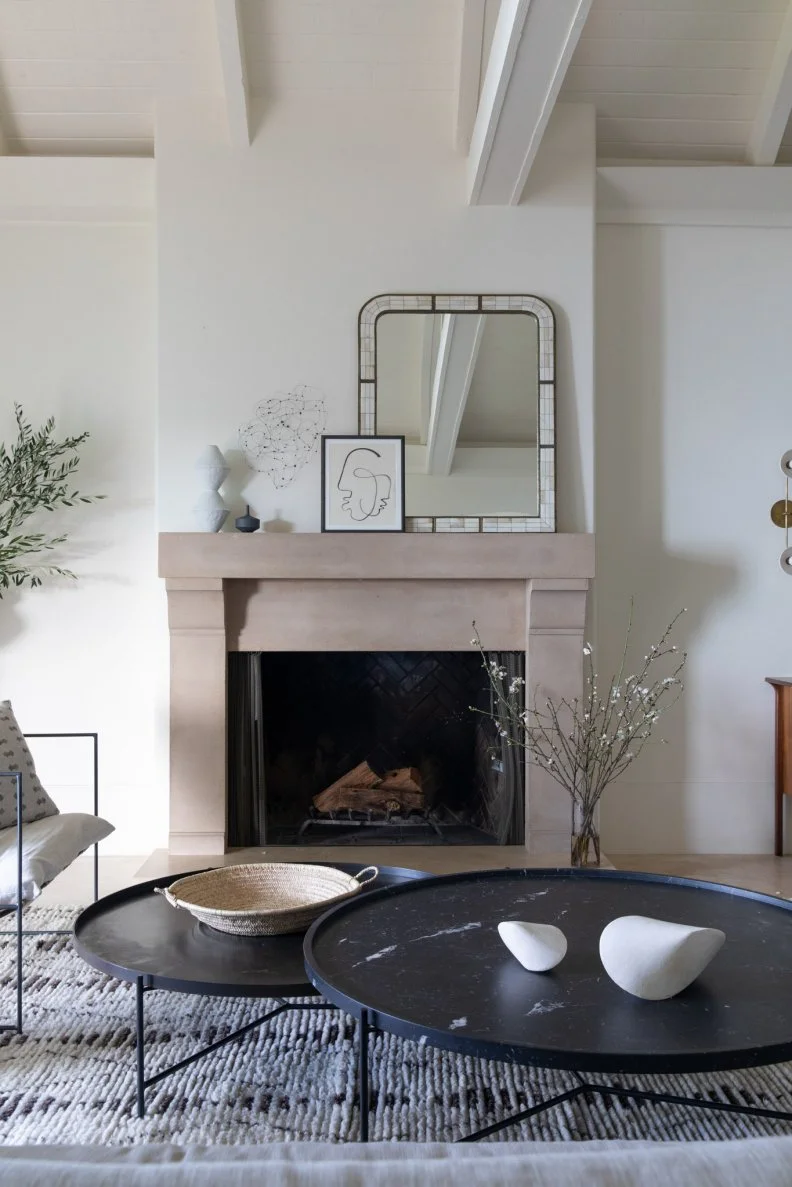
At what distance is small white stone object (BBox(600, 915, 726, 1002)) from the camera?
1730mm

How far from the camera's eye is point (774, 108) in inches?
169

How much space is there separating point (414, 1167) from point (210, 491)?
11.8ft

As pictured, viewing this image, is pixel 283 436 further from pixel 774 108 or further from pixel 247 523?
pixel 774 108

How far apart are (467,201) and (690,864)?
2898 mm

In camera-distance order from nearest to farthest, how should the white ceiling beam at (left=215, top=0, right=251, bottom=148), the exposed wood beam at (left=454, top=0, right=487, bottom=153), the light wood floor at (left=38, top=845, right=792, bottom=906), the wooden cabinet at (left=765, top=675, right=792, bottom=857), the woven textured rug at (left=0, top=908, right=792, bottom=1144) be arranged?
the woven textured rug at (left=0, top=908, right=792, bottom=1144)
the white ceiling beam at (left=215, top=0, right=251, bottom=148)
the exposed wood beam at (left=454, top=0, right=487, bottom=153)
the light wood floor at (left=38, top=845, right=792, bottom=906)
the wooden cabinet at (left=765, top=675, right=792, bottom=857)

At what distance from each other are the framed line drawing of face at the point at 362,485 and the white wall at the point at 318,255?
0.07m

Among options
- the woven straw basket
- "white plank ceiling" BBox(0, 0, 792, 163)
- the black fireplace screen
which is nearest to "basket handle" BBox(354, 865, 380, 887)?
the woven straw basket

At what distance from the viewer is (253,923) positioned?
2.27 m

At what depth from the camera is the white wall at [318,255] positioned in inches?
165

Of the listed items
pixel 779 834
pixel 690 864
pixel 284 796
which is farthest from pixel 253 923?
pixel 779 834

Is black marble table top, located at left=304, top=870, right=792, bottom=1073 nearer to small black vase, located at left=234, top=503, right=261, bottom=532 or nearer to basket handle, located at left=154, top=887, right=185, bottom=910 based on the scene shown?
basket handle, located at left=154, top=887, right=185, bottom=910

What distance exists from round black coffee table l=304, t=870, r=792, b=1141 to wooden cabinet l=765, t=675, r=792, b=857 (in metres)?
2.10

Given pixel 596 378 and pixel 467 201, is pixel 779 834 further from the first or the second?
pixel 467 201

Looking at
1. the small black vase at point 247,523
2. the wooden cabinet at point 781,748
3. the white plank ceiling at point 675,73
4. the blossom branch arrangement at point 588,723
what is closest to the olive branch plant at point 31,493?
the small black vase at point 247,523
